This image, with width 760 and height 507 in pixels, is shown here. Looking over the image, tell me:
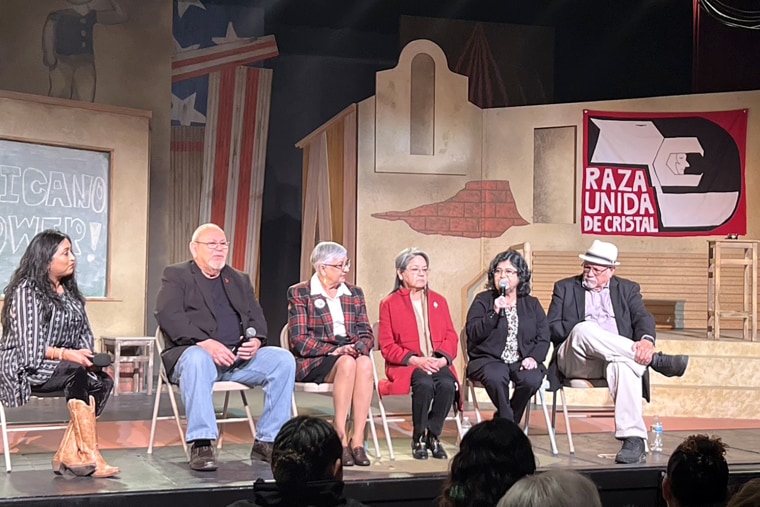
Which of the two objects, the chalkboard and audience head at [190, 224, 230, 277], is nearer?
audience head at [190, 224, 230, 277]

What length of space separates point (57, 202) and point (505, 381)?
4296 mm

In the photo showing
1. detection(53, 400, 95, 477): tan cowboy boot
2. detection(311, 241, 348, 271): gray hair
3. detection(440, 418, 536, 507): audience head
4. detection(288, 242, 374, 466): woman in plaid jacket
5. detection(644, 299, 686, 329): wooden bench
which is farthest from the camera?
detection(644, 299, 686, 329): wooden bench

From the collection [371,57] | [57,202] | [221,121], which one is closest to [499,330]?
[57,202]

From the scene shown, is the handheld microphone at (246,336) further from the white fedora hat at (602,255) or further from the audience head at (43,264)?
the white fedora hat at (602,255)

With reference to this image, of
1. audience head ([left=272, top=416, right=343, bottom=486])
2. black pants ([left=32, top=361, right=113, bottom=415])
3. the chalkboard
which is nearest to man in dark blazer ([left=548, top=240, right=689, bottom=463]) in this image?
black pants ([left=32, top=361, right=113, bottom=415])

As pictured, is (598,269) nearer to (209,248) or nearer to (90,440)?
(209,248)

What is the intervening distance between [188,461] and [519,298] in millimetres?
1901

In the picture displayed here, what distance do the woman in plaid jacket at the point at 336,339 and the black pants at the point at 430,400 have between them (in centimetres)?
24

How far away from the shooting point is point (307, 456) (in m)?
2.22

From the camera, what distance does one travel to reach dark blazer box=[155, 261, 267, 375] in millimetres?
4555

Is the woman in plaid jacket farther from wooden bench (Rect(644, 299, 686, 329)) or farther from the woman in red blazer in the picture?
wooden bench (Rect(644, 299, 686, 329))

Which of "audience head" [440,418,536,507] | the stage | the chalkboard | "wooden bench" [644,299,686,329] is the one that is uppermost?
the chalkboard

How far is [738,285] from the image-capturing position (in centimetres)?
838

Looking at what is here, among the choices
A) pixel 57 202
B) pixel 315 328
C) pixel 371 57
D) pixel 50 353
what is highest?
pixel 371 57
